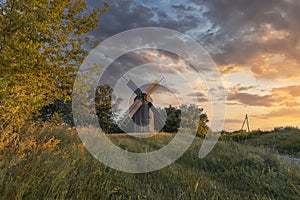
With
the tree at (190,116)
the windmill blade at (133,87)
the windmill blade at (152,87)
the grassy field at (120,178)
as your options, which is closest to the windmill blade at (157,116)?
the windmill blade at (152,87)

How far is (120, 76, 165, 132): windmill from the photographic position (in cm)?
2316

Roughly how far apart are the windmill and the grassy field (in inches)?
624

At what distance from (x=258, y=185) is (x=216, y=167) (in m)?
1.68

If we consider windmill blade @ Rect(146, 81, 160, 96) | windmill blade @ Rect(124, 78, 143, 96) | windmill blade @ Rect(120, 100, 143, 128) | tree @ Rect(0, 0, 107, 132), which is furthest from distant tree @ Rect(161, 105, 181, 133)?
tree @ Rect(0, 0, 107, 132)

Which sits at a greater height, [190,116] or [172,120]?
[190,116]

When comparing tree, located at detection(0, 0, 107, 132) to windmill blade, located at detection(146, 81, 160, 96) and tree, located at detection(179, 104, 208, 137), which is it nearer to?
windmill blade, located at detection(146, 81, 160, 96)

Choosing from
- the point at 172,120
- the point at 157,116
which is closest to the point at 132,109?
the point at 157,116

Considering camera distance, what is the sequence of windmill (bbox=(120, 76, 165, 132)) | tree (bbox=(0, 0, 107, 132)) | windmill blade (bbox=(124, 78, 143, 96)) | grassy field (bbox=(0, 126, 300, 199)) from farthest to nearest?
windmill blade (bbox=(124, 78, 143, 96)), windmill (bbox=(120, 76, 165, 132)), tree (bbox=(0, 0, 107, 132)), grassy field (bbox=(0, 126, 300, 199))

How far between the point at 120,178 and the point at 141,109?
60.6 ft

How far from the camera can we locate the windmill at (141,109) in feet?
76.0

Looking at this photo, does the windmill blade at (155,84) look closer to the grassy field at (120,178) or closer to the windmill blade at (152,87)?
the windmill blade at (152,87)

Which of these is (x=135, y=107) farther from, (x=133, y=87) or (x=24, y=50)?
(x=24, y=50)

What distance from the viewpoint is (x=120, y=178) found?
16.2 ft

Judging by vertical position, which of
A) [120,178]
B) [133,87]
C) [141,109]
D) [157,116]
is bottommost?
[120,178]
